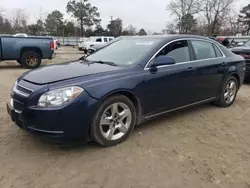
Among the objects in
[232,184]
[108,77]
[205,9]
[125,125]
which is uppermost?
[205,9]

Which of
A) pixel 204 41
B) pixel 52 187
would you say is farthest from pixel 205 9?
pixel 52 187

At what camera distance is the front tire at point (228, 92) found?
17.5ft

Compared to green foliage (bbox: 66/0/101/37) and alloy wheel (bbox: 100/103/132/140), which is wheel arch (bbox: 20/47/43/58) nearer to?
alloy wheel (bbox: 100/103/132/140)

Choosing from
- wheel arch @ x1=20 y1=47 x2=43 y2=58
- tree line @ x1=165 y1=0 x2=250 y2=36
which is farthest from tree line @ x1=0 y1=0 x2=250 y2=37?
wheel arch @ x1=20 y1=47 x2=43 y2=58

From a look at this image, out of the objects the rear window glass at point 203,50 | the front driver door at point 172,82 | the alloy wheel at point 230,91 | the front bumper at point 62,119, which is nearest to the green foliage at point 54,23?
the alloy wheel at point 230,91

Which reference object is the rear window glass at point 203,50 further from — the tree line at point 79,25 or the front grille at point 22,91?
the tree line at point 79,25

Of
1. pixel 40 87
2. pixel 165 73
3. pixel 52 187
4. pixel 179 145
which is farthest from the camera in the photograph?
pixel 165 73

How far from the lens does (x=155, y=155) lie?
334 cm

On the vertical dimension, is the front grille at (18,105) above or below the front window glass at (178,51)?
below

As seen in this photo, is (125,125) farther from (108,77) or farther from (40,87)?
(40,87)

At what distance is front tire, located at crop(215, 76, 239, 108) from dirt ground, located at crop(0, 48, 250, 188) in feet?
3.45

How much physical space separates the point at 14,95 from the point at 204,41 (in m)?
3.45

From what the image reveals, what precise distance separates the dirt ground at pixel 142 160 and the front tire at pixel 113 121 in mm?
131

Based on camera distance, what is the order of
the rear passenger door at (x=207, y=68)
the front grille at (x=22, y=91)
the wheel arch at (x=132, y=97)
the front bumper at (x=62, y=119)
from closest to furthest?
the front bumper at (x=62, y=119), the front grille at (x=22, y=91), the wheel arch at (x=132, y=97), the rear passenger door at (x=207, y=68)
